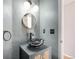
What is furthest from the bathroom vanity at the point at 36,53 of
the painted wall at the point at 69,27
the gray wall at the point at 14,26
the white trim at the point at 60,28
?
the painted wall at the point at 69,27

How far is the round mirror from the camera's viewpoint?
2.47 metres

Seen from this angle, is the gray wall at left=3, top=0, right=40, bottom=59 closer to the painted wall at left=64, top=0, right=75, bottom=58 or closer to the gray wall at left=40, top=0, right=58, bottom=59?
the gray wall at left=40, top=0, right=58, bottom=59

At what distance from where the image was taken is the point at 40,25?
9.25 ft

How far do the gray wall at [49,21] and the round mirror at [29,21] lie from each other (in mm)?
289

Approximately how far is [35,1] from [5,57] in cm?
159

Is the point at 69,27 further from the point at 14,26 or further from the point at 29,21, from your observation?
the point at 14,26

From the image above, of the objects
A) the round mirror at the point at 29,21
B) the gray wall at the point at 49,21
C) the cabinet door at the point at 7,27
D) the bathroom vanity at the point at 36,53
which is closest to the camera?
the bathroom vanity at the point at 36,53

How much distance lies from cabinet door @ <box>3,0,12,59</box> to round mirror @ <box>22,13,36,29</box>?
381 millimetres

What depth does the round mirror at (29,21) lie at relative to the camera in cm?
247

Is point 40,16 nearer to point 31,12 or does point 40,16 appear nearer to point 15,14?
point 31,12

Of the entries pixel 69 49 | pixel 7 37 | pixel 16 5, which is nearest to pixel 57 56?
pixel 69 49

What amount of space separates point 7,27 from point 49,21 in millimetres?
1206

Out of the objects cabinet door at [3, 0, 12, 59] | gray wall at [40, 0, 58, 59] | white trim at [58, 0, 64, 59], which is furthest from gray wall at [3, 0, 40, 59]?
white trim at [58, 0, 64, 59]

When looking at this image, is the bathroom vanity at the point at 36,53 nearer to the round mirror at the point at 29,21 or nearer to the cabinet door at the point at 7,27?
the cabinet door at the point at 7,27
